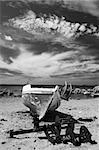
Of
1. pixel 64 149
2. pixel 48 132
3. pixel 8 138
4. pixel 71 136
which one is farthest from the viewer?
pixel 48 132

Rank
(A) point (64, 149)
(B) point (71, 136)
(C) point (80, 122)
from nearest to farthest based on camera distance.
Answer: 1. (A) point (64, 149)
2. (B) point (71, 136)
3. (C) point (80, 122)

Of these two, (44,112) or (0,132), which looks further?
(44,112)

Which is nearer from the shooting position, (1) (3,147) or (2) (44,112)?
(1) (3,147)

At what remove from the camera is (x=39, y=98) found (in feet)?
28.8

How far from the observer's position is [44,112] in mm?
8570

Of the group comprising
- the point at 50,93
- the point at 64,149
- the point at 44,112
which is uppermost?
the point at 50,93

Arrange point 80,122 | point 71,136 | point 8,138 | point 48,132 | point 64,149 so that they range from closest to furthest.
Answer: point 64,149, point 71,136, point 8,138, point 48,132, point 80,122

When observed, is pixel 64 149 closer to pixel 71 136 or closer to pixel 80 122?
pixel 71 136

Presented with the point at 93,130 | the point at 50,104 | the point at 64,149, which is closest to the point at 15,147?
the point at 64,149

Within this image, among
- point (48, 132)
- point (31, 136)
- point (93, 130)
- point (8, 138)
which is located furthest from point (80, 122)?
point (8, 138)

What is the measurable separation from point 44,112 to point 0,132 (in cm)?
213

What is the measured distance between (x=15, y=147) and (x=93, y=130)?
104 inches

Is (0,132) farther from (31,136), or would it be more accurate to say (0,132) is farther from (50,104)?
(50,104)

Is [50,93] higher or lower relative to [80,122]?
higher
